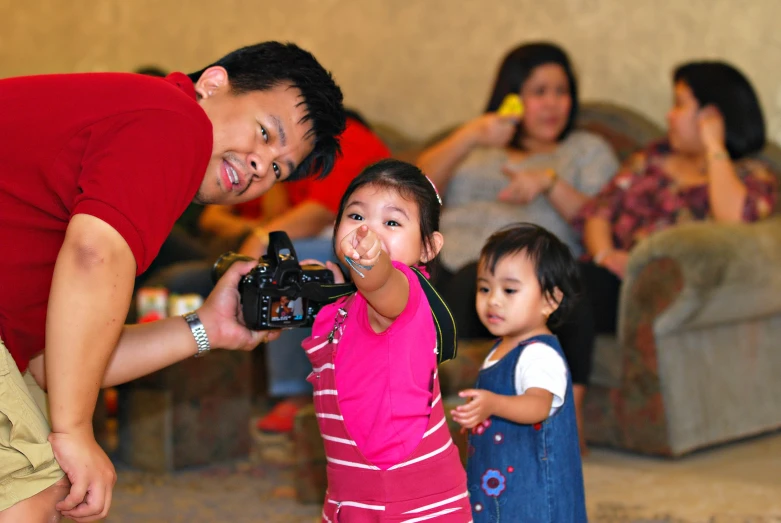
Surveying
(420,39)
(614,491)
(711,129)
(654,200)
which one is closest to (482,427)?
(614,491)

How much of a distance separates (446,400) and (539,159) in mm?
1118

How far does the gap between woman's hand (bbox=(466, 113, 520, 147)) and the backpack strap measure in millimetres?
1480

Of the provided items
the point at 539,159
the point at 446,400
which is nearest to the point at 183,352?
the point at 446,400

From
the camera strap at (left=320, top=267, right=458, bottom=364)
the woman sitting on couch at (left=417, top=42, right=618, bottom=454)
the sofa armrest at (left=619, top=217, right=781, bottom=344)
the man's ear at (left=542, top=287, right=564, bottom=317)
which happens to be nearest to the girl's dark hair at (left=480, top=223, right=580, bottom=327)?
the man's ear at (left=542, top=287, right=564, bottom=317)

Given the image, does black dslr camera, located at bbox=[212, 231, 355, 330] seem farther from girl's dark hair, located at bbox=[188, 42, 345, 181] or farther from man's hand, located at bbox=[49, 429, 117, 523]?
man's hand, located at bbox=[49, 429, 117, 523]

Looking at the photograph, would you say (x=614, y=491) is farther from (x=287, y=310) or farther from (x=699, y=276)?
(x=287, y=310)

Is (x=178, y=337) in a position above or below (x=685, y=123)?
below

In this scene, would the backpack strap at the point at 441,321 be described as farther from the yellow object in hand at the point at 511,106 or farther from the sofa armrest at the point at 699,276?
the yellow object in hand at the point at 511,106

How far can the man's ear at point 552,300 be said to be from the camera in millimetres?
1610

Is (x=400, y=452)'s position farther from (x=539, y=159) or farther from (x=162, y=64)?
(x=162, y=64)

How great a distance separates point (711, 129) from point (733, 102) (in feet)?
0.37

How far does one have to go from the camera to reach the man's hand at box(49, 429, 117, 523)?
1013mm

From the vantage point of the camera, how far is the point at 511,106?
2.88 m

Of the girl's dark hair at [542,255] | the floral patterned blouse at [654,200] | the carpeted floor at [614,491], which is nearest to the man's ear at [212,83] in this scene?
the girl's dark hair at [542,255]
